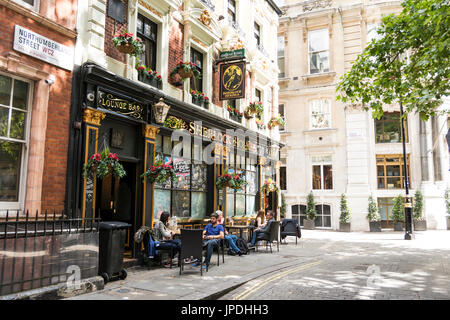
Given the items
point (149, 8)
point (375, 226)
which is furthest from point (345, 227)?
point (149, 8)

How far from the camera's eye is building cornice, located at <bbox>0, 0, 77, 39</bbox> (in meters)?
6.77

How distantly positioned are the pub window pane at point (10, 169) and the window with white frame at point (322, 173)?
22136mm

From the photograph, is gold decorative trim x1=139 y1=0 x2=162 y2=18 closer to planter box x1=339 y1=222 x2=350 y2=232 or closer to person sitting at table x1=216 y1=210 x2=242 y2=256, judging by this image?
person sitting at table x1=216 y1=210 x2=242 y2=256

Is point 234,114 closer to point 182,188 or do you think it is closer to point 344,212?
point 182,188

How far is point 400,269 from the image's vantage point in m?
9.42

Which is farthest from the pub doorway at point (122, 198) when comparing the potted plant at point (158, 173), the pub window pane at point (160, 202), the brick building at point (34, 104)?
the brick building at point (34, 104)

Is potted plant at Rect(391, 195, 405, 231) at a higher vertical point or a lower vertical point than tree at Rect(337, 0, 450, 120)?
lower

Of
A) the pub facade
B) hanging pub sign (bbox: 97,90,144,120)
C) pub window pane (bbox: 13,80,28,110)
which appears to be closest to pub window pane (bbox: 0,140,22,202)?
pub window pane (bbox: 13,80,28,110)

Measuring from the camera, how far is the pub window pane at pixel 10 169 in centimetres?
692

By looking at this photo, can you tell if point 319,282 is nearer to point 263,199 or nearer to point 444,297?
point 444,297

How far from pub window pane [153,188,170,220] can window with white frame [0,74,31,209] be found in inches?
155

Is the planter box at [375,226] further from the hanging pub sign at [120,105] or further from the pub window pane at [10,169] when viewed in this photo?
the pub window pane at [10,169]
